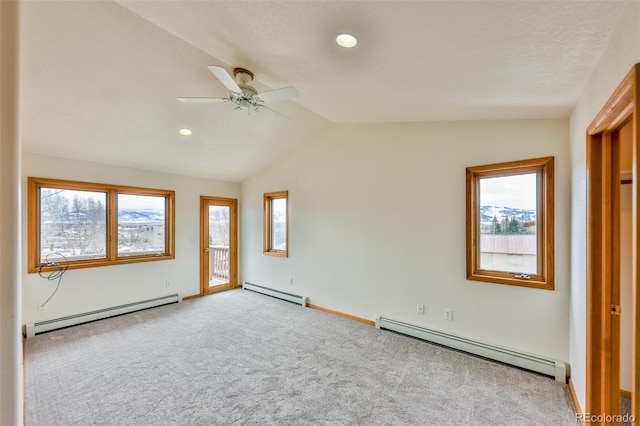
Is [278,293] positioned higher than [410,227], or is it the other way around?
[410,227]

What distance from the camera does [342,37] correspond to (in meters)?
1.73

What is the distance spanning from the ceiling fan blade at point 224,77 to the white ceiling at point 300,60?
260 millimetres

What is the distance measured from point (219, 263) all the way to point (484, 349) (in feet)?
17.1

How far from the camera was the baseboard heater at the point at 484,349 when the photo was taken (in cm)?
258

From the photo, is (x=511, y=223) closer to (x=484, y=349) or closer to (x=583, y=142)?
(x=583, y=142)

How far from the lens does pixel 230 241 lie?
6055mm

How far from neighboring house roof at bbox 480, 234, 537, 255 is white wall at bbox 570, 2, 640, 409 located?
394 millimetres

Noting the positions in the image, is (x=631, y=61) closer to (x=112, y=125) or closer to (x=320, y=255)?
(x=320, y=255)

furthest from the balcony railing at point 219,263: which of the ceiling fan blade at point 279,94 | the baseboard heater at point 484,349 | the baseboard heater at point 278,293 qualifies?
the ceiling fan blade at point 279,94

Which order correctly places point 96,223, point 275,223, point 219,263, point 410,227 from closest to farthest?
point 410,227, point 96,223, point 275,223, point 219,263

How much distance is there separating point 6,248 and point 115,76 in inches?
80.5

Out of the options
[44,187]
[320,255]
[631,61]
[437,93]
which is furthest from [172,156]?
[631,61]

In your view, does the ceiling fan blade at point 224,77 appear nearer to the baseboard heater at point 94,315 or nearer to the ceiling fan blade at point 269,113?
the ceiling fan blade at point 269,113

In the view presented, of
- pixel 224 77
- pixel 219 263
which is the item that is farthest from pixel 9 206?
pixel 219 263
